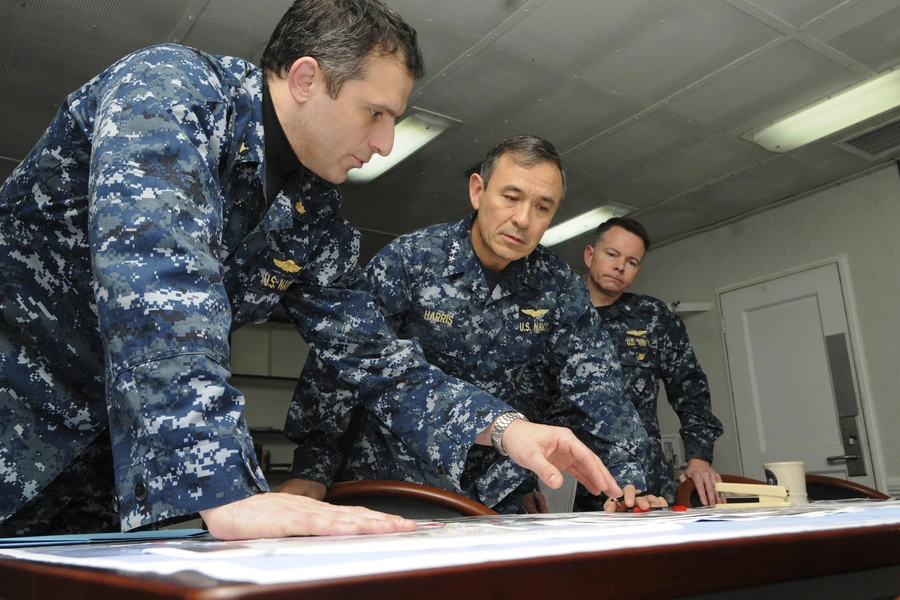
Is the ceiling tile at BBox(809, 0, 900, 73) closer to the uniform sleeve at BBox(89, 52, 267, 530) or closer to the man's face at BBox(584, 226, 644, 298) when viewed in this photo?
the man's face at BBox(584, 226, 644, 298)

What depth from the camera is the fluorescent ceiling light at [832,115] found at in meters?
4.03

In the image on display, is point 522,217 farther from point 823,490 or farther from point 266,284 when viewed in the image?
point 823,490

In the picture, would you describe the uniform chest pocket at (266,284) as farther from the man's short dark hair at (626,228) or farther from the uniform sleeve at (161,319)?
the man's short dark hair at (626,228)

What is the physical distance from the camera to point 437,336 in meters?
1.97

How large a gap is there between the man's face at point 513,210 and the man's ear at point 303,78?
946 mm

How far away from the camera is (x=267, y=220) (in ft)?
3.95

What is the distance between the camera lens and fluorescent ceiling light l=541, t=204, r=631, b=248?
5.56 meters

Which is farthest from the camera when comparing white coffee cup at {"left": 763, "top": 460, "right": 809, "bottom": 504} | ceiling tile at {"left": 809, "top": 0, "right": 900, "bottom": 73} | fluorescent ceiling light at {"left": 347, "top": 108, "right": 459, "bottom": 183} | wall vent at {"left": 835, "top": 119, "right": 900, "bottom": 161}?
wall vent at {"left": 835, "top": 119, "right": 900, "bottom": 161}

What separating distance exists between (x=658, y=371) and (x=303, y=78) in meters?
2.66

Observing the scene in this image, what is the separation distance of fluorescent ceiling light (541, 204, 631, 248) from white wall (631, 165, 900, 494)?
93cm

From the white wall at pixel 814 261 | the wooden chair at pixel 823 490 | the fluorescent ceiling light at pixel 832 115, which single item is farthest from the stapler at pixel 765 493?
the white wall at pixel 814 261

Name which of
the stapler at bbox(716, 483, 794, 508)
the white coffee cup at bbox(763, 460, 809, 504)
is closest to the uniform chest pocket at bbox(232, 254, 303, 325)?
the stapler at bbox(716, 483, 794, 508)

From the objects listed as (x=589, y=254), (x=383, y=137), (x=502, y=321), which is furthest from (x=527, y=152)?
(x=589, y=254)

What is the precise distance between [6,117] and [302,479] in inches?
143
